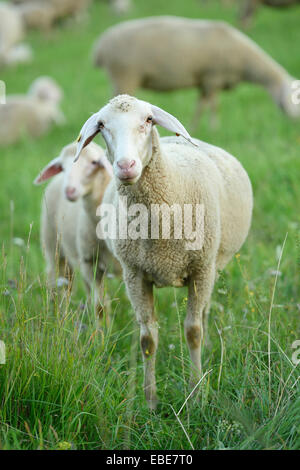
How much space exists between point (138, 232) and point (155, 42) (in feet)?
20.3

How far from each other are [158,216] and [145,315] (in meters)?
0.50

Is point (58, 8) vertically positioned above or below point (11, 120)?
above

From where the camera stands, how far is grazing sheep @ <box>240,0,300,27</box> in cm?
1301

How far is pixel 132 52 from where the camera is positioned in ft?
27.8

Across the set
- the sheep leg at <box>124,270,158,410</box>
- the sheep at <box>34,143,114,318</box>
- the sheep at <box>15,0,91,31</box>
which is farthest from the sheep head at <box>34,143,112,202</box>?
the sheep at <box>15,0,91,31</box>

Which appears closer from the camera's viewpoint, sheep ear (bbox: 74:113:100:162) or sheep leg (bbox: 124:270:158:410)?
sheep ear (bbox: 74:113:100:162)

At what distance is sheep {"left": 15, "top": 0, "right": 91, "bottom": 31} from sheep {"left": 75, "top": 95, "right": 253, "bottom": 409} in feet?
51.7

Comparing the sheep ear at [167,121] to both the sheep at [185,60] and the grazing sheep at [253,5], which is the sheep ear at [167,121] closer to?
the sheep at [185,60]

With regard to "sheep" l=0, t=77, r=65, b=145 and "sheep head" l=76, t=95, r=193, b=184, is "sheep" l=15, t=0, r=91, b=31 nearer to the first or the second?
"sheep" l=0, t=77, r=65, b=145

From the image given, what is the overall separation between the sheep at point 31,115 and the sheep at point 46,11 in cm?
746
